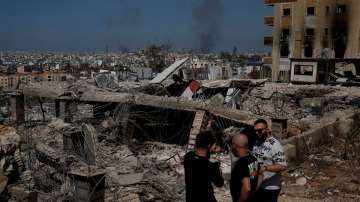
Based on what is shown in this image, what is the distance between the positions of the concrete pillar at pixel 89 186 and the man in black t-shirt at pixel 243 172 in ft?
6.19

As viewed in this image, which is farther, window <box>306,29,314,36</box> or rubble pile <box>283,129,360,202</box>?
window <box>306,29,314,36</box>

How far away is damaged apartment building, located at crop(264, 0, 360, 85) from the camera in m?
38.5

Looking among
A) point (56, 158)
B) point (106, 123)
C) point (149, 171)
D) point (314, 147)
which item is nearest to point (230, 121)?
point (314, 147)

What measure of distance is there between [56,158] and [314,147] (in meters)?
6.00

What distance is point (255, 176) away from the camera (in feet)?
14.0

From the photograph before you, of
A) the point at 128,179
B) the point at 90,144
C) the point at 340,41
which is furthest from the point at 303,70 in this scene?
the point at 128,179

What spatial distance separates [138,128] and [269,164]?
33.5 ft

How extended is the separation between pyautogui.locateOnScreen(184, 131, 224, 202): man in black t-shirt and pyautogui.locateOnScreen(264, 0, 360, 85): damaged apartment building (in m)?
32.5

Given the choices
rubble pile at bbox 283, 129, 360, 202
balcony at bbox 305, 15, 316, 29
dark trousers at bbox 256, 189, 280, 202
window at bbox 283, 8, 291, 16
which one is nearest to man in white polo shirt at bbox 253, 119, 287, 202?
dark trousers at bbox 256, 189, 280, 202

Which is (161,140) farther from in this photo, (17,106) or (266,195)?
(266,195)

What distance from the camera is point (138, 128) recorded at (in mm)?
14750

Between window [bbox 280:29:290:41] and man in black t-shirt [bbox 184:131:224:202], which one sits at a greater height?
window [bbox 280:29:290:41]

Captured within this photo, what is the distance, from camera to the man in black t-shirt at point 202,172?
4184 mm

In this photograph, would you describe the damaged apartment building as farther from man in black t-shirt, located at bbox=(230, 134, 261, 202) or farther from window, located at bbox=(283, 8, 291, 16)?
man in black t-shirt, located at bbox=(230, 134, 261, 202)
